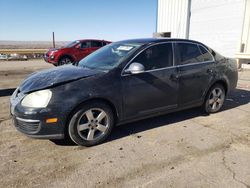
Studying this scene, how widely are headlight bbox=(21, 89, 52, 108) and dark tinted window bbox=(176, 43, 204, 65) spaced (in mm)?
2523

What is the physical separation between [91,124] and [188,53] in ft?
8.04

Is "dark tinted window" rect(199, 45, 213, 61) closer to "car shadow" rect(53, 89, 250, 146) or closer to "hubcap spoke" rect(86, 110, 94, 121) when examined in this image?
"car shadow" rect(53, 89, 250, 146)

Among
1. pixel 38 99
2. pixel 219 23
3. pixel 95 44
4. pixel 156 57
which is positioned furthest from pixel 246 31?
pixel 38 99

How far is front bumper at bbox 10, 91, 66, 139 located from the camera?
127 inches

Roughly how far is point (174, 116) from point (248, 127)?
1431mm

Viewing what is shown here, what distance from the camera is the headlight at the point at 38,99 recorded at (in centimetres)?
325

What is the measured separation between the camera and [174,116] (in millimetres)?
5090

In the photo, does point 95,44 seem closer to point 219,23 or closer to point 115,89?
point 219,23

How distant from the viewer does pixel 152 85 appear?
4.09 meters

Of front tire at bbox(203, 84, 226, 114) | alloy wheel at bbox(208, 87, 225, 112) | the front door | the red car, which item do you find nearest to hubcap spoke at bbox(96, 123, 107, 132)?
the front door

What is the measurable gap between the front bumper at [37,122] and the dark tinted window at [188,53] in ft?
8.30

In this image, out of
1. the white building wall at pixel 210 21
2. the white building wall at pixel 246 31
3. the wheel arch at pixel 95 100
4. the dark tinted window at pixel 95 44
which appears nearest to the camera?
the wheel arch at pixel 95 100

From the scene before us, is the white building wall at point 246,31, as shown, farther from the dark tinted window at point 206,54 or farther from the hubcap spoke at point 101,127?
the hubcap spoke at point 101,127

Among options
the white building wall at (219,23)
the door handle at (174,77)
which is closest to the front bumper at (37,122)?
the door handle at (174,77)
